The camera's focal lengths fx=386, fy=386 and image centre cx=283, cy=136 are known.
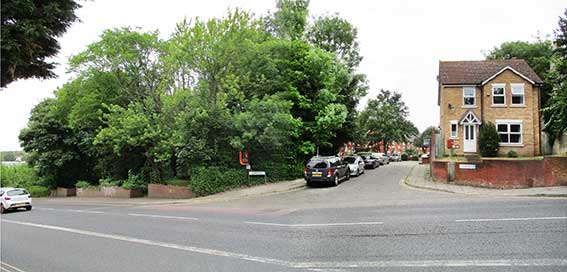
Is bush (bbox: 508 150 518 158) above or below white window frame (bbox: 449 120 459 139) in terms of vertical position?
below

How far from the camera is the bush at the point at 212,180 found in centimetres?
2336

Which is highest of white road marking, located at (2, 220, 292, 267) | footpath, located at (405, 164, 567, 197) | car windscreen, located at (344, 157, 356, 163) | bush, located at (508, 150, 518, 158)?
bush, located at (508, 150, 518, 158)

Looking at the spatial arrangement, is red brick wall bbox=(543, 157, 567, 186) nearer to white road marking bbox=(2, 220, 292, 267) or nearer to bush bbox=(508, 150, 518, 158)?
bush bbox=(508, 150, 518, 158)

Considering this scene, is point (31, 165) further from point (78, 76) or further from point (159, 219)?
point (159, 219)

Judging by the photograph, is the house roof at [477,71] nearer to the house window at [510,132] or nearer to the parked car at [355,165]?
the house window at [510,132]

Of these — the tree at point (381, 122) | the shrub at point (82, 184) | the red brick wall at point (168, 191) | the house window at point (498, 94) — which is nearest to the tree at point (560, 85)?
the house window at point (498, 94)

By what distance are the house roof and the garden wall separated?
1407 centimetres

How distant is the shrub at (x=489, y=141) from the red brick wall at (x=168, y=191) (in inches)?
858

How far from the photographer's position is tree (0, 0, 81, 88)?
17.8 ft

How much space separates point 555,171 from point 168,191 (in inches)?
849

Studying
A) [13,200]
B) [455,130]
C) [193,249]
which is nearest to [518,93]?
[455,130]

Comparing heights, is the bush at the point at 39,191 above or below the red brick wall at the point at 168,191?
below

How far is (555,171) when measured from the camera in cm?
1758

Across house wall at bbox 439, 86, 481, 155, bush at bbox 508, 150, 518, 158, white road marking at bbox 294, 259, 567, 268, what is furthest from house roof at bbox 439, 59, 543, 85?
white road marking at bbox 294, 259, 567, 268
